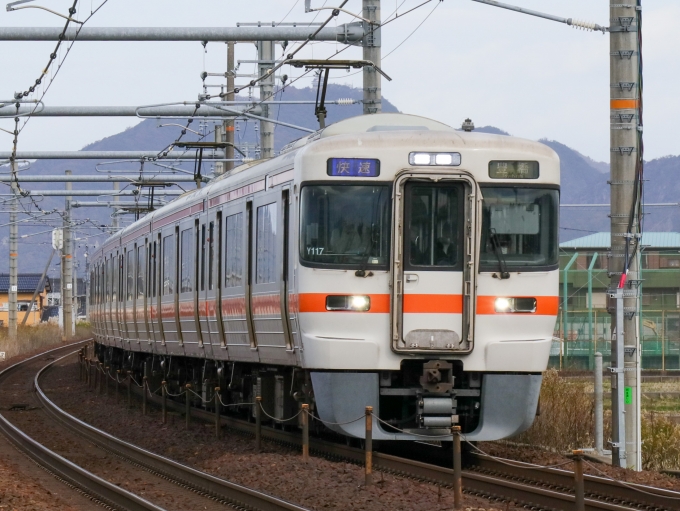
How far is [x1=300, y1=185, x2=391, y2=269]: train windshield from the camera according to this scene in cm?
1223

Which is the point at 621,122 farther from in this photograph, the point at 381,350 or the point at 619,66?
the point at 381,350

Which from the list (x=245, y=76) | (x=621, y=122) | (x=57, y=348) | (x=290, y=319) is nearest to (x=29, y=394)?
(x=245, y=76)

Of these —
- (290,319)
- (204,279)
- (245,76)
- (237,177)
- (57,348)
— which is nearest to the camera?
(290,319)

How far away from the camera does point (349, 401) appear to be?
12.3m

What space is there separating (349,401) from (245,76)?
2085 centimetres

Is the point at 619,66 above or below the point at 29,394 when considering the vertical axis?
above

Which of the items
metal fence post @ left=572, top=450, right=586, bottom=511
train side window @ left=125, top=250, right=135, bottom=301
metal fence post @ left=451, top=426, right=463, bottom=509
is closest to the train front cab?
metal fence post @ left=451, top=426, right=463, bottom=509

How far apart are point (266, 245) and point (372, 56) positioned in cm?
509

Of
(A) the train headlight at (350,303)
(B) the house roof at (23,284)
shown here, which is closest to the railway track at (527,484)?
(A) the train headlight at (350,303)

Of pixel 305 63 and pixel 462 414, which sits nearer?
pixel 462 414

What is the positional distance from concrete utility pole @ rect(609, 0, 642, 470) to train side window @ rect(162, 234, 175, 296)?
27.8ft

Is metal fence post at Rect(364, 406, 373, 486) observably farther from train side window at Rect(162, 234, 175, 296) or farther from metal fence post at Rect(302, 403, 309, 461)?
train side window at Rect(162, 234, 175, 296)

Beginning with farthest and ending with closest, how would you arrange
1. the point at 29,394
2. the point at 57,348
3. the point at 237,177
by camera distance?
the point at 57,348 → the point at 29,394 → the point at 237,177

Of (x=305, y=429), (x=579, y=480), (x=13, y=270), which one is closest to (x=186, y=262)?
(x=305, y=429)
